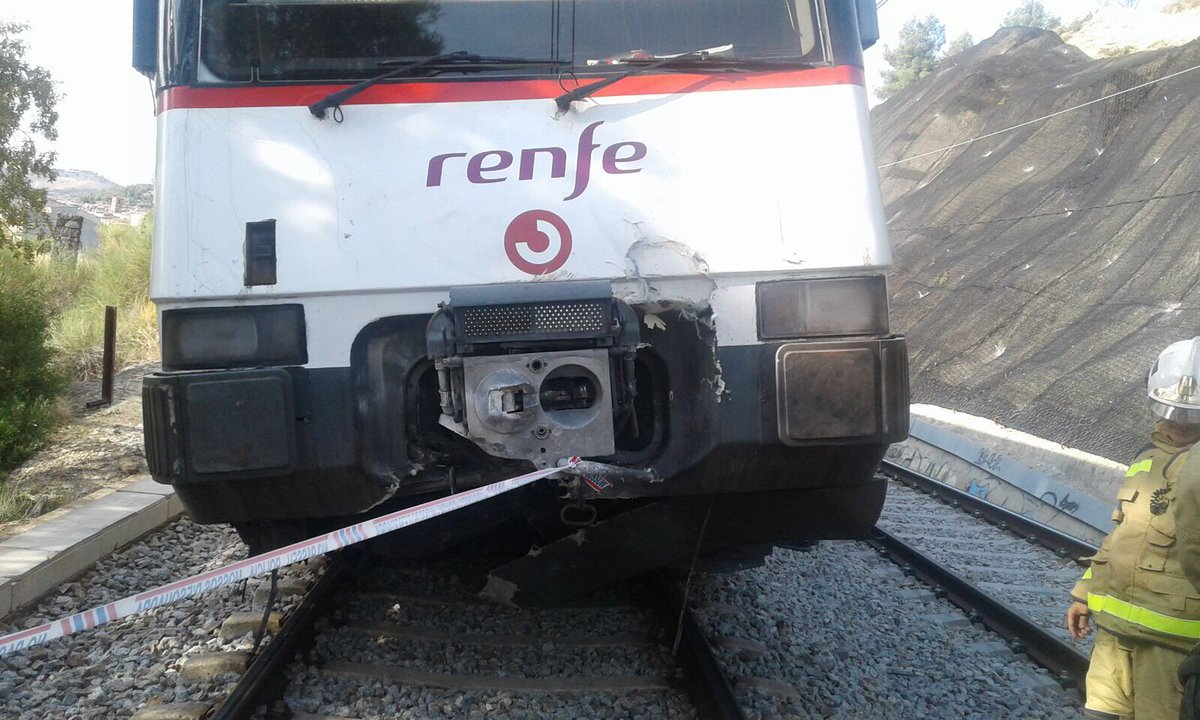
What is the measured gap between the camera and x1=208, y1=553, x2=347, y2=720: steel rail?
331 centimetres

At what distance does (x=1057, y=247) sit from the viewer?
14750 mm

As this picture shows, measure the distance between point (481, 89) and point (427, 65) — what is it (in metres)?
0.20

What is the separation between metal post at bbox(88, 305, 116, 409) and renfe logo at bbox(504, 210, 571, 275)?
8.02 metres

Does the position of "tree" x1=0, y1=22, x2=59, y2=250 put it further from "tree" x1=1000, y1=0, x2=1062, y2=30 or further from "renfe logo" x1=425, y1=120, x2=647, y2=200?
"tree" x1=1000, y1=0, x2=1062, y2=30

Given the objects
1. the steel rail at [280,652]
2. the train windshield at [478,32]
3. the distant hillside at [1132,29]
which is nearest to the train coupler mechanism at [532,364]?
the train windshield at [478,32]

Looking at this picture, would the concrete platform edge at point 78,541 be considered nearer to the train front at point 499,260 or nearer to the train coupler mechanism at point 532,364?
the train front at point 499,260

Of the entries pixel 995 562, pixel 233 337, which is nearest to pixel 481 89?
pixel 233 337

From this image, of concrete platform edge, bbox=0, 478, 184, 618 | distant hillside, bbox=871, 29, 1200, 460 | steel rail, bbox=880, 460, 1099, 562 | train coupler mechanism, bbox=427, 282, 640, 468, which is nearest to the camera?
train coupler mechanism, bbox=427, 282, 640, 468

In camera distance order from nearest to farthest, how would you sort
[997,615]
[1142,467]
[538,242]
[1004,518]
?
[1142,467], [538,242], [997,615], [1004,518]

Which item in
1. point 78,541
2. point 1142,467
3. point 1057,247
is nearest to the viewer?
point 1142,467

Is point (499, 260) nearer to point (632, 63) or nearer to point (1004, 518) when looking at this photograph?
point (632, 63)

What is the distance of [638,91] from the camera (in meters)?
3.46

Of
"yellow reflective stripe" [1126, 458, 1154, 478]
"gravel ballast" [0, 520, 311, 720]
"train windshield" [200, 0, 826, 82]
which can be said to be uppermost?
"train windshield" [200, 0, 826, 82]

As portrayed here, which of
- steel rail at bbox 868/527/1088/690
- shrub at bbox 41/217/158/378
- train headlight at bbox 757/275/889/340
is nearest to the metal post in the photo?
shrub at bbox 41/217/158/378
